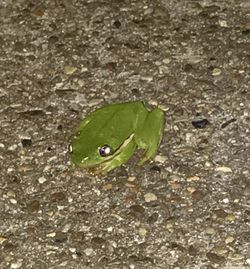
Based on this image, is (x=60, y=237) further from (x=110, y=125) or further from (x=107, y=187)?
(x=110, y=125)

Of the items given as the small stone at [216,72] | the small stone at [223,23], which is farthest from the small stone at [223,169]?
the small stone at [223,23]

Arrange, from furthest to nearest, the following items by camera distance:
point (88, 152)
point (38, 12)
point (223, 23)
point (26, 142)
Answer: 1. point (38, 12)
2. point (223, 23)
3. point (26, 142)
4. point (88, 152)

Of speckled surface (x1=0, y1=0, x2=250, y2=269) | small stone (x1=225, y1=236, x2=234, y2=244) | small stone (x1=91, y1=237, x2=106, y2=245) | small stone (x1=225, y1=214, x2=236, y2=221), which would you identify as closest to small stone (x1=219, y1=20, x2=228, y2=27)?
speckled surface (x1=0, y1=0, x2=250, y2=269)

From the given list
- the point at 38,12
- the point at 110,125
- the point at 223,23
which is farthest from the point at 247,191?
the point at 38,12

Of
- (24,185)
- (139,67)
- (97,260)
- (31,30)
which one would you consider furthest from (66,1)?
(97,260)

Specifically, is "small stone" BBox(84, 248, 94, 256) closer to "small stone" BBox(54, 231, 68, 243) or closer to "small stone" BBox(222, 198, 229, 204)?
"small stone" BBox(54, 231, 68, 243)
